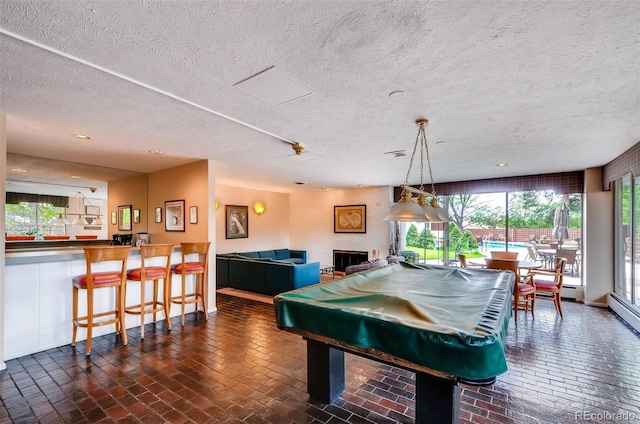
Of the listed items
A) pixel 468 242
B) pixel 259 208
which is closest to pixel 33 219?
pixel 259 208

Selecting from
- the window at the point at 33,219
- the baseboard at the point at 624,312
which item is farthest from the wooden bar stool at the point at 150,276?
the baseboard at the point at 624,312

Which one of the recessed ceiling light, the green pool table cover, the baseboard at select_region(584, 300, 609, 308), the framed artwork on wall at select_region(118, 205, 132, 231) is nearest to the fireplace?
the baseboard at select_region(584, 300, 609, 308)

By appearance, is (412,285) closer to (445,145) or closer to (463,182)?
(445,145)

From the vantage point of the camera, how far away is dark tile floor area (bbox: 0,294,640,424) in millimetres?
2119

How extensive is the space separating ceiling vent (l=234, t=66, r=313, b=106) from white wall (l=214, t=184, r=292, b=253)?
5.45 meters

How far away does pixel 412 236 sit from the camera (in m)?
7.91

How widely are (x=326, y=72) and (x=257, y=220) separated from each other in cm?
687

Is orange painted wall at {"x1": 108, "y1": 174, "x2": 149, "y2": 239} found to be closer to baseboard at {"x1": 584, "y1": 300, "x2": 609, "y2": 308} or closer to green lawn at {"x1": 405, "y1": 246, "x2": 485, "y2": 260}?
green lawn at {"x1": 405, "y1": 246, "x2": 485, "y2": 260}

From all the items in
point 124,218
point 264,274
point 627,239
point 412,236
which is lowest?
point 264,274

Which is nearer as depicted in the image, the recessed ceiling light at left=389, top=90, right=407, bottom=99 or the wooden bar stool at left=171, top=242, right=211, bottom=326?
the recessed ceiling light at left=389, top=90, right=407, bottom=99

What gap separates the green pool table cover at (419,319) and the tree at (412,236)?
4875 millimetres

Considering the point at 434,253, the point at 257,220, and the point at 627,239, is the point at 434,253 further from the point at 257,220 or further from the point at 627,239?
the point at 257,220

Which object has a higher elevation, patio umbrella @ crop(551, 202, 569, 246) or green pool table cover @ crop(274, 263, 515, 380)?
patio umbrella @ crop(551, 202, 569, 246)

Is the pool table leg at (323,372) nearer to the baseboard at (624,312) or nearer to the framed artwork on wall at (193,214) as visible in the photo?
the framed artwork on wall at (193,214)
